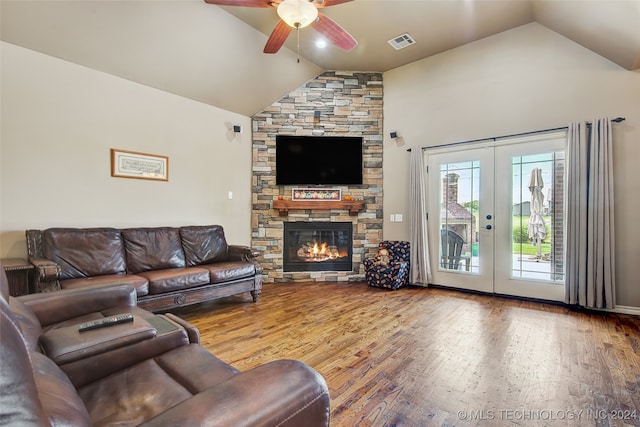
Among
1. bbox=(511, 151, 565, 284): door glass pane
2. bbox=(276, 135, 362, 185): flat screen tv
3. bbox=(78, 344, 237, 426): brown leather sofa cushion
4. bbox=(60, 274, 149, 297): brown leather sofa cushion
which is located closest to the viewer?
bbox=(78, 344, 237, 426): brown leather sofa cushion

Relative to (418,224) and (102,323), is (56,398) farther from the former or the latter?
(418,224)

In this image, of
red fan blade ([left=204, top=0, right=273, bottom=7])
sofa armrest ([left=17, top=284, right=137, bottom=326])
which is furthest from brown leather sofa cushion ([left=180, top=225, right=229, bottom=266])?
red fan blade ([left=204, top=0, right=273, bottom=7])

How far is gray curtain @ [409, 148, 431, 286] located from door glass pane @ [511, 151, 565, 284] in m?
1.13

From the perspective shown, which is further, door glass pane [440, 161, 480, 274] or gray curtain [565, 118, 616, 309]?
door glass pane [440, 161, 480, 274]

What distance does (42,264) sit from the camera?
2465mm

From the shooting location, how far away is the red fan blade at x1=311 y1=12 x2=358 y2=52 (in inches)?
106

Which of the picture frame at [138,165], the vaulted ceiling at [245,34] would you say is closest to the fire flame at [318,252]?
the picture frame at [138,165]

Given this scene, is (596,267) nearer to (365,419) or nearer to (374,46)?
(365,419)

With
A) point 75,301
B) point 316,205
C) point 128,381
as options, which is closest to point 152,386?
point 128,381

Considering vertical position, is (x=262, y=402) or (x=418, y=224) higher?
(x=418, y=224)

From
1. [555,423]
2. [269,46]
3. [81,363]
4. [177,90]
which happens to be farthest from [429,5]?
[81,363]

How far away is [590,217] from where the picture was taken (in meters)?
3.29

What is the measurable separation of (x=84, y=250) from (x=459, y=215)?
466 centimetres

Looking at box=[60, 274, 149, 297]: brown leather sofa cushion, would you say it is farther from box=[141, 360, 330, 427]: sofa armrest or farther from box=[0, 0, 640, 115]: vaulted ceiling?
box=[141, 360, 330, 427]: sofa armrest
